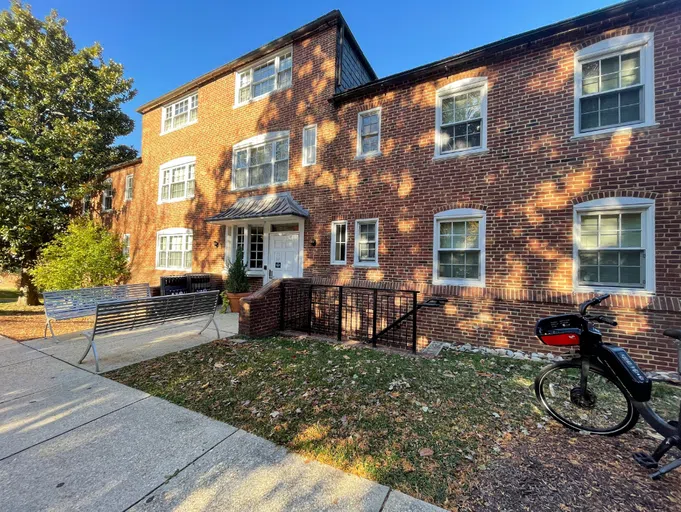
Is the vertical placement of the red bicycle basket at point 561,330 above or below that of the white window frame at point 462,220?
below

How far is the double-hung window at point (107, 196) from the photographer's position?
15605mm

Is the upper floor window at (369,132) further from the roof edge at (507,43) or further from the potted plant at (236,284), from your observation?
the potted plant at (236,284)

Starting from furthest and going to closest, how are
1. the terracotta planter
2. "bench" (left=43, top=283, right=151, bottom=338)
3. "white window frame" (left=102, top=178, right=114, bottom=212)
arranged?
"white window frame" (left=102, top=178, right=114, bottom=212) < the terracotta planter < "bench" (left=43, top=283, right=151, bottom=338)

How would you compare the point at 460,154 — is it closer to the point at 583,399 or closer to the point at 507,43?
the point at 507,43

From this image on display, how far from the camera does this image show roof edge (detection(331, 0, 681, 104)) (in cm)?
550

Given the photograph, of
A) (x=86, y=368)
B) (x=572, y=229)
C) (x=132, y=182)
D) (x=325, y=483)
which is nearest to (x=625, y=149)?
(x=572, y=229)

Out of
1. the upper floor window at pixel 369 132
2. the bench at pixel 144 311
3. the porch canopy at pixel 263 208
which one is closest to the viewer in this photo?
the bench at pixel 144 311

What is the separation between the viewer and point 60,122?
1262cm

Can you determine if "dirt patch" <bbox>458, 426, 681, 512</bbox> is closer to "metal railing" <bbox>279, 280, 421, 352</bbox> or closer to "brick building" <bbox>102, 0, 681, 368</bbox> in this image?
"brick building" <bbox>102, 0, 681, 368</bbox>

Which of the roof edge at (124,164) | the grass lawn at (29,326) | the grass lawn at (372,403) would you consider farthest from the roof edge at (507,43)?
the roof edge at (124,164)

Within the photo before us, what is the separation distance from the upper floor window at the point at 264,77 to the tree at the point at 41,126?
7332 millimetres

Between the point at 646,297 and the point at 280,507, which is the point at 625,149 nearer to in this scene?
the point at 646,297

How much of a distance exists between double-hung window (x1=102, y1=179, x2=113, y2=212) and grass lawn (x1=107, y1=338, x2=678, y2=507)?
14935 mm

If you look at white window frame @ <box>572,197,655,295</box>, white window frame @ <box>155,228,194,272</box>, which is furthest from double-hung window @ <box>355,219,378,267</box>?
white window frame @ <box>155,228,194,272</box>
